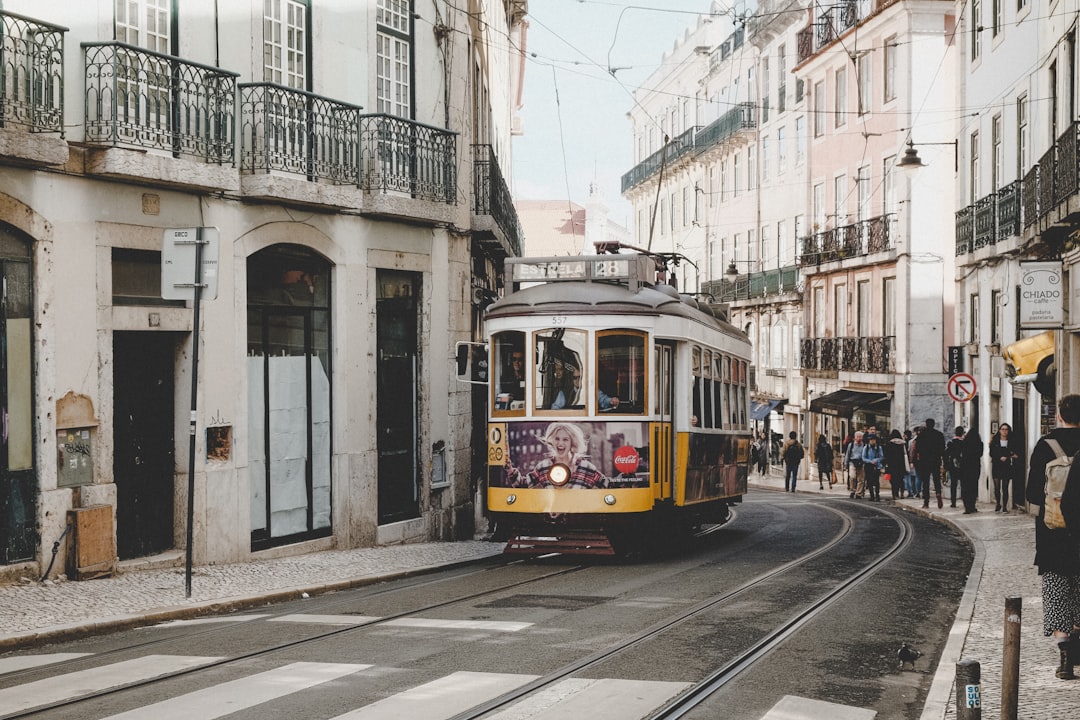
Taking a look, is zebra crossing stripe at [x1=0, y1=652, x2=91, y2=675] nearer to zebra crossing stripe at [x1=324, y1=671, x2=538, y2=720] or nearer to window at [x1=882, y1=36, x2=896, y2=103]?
zebra crossing stripe at [x1=324, y1=671, x2=538, y2=720]

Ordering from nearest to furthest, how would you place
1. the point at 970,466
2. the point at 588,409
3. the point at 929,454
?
the point at 588,409, the point at 970,466, the point at 929,454

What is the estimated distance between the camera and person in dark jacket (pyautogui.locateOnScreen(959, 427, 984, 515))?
24750 mm

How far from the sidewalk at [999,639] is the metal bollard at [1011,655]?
848 mm

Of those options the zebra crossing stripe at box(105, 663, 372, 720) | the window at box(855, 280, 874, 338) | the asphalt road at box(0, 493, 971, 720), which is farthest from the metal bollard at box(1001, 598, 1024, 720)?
the window at box(855, 280, 874, 338)

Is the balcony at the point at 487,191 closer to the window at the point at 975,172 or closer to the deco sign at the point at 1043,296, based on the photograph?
the deco sign at the point at 1043,296

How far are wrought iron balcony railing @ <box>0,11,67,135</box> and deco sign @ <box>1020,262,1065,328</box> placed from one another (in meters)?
13.8

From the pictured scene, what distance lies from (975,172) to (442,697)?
85.8ft

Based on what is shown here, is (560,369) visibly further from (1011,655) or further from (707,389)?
(1011,655)

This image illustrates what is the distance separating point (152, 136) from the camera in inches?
572

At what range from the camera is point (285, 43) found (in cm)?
1688

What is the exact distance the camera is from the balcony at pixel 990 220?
87.0ft

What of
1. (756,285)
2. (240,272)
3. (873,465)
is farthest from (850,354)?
(240,272)

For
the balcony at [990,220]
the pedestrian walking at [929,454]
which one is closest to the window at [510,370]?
the pedestrian walking at [929,454]

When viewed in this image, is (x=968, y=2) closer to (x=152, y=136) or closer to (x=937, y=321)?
(x=937, y=321)
